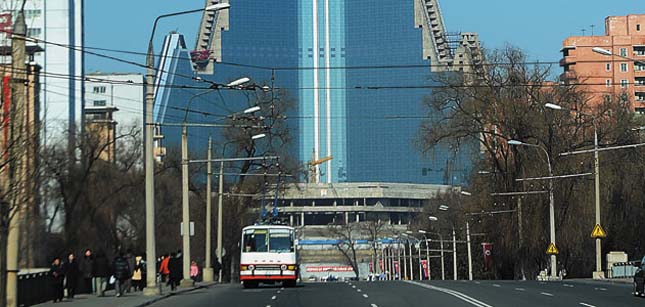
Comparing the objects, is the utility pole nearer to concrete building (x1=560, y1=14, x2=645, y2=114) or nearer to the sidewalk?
the sidewalk

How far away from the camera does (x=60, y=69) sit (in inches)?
3482

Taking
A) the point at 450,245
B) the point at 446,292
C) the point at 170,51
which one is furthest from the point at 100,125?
the point at 170,51

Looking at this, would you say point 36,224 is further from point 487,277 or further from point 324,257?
point 324,257

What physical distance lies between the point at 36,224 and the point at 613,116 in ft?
116

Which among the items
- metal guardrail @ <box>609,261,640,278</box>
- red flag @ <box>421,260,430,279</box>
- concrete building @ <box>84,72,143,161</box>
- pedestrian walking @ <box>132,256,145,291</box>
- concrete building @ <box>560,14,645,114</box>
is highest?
concrete building @ <box>560,14,645,114</box>

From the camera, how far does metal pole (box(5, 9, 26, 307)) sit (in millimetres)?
25364

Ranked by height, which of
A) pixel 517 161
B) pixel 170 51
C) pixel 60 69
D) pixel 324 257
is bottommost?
pixel 324 257

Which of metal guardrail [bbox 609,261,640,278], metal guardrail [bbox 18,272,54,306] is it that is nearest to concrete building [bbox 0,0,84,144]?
metal guardrail [bbox 609,261,640,278]

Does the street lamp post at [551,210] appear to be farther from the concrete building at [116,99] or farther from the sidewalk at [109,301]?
the concrete building at [116,99]

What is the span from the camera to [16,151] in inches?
997

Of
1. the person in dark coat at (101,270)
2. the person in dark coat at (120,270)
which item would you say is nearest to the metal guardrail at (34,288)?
the person in dark coat at (120,270)

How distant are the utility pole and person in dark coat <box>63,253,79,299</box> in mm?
8868

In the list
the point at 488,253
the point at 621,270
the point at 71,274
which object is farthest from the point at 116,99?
the point at 71,274

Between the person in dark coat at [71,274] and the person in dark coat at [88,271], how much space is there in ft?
5.60
